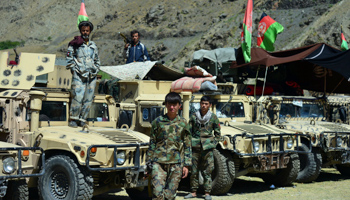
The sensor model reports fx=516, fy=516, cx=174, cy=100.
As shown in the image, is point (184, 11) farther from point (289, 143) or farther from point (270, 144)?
point (270, 144)

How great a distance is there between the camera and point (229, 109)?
9.67 meters

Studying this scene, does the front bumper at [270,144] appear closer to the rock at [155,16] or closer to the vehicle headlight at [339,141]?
the vehicle headlight at [339,141]

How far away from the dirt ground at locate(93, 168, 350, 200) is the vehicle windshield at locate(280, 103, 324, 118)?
1.43 metres

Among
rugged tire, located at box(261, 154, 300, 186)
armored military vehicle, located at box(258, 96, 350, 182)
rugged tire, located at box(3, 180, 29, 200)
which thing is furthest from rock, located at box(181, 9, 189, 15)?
rugged tire, located at box(3, 180, 29, 200)

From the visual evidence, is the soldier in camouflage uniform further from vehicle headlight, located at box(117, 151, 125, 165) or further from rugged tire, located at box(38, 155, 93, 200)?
rugged tire, located at box(38, 155, 93, 200)

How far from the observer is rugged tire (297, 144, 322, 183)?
9.80 m

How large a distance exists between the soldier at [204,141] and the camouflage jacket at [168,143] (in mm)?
2381

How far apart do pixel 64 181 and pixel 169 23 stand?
190ft

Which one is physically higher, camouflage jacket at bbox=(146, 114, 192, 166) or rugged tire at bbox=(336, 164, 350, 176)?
camouflage jacket at bbox=(146, 114, 192, 166)

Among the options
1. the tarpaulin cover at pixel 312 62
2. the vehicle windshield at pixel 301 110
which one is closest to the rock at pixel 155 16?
the tarpaulin cover at pixel 312 62

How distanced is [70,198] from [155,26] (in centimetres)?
5880

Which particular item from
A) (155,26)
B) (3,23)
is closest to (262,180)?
(155,26)

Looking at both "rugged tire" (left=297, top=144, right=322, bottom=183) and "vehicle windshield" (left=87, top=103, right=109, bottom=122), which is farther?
"rugged tire" (left=297, top=144, right=322, bottom=183)

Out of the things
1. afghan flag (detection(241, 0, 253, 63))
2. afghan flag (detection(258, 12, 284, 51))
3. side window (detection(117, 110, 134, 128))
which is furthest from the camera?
afghan flag (detection(258, 12, 284, 51))
